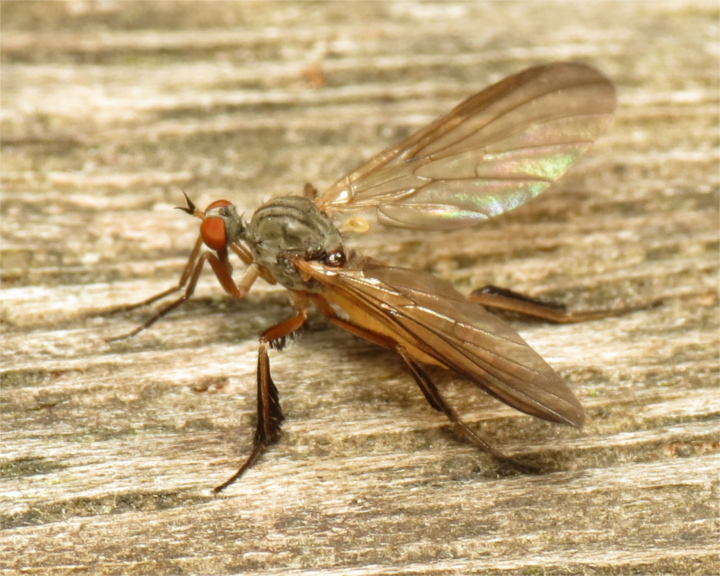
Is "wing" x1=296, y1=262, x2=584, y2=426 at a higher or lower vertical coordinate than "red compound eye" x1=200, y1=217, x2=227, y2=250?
lower

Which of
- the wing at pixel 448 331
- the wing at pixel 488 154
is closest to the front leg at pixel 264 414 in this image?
the wing at pixel 448 331

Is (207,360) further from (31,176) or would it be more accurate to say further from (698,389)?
(698,389)

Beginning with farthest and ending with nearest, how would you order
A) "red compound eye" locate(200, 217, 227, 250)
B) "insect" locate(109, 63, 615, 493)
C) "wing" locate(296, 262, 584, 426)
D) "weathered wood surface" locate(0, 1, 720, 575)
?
1. "red compound eye" locate(200, 217, 227, 250)
2. "insect" locate(109, 63, 615, 493)
3. "wing" locate(296, 262, 584, 426)
4. "weathered wood surface" locate(0, 1, 720, 575)

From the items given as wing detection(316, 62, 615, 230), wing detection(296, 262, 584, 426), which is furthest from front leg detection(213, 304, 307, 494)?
wing detection(316, 62, 615, 230)

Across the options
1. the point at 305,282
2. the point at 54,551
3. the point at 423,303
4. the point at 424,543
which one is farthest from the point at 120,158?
the point at 424,543

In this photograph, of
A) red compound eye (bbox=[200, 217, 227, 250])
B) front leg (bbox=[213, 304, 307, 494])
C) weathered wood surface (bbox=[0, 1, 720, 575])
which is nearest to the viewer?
weathered wood surface (bbox=[0, 1, 720, 575])

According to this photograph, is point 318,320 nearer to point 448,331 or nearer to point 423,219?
point 423,219

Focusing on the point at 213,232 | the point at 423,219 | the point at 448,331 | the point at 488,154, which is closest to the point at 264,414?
the point at 448,331

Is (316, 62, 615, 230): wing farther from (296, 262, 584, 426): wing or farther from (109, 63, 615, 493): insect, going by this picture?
(296, 262, 584, 426): wing
